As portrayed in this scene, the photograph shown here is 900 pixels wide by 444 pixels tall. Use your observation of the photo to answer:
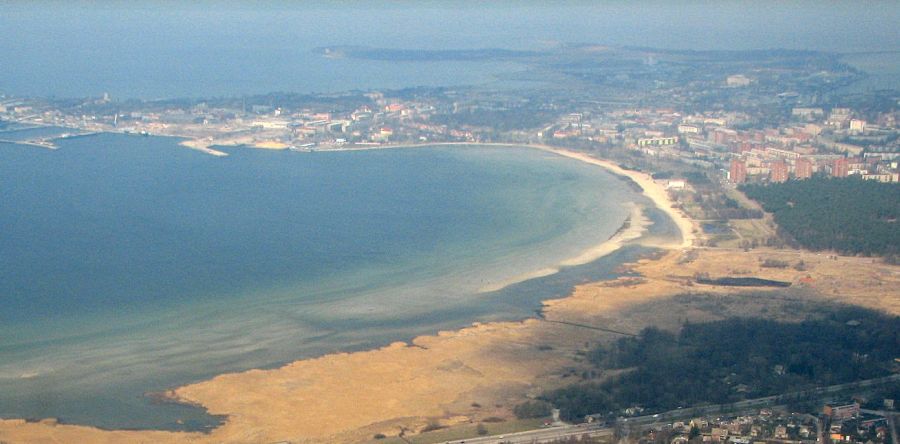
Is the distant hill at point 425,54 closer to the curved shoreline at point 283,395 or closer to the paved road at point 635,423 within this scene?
the curved shoreline at point 283,395

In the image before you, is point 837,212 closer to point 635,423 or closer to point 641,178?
point 641,178

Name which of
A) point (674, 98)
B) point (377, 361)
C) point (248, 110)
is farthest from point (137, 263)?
point (674, 98)

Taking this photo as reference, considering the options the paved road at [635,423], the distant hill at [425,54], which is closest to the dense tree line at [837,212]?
the paved road at [635,423]

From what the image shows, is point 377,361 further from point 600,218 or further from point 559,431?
point 600,218

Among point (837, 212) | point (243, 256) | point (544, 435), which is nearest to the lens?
point (544, 435)

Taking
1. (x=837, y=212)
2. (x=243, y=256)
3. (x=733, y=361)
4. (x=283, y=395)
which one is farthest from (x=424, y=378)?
(x=837, y=212)

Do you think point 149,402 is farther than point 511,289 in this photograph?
No
